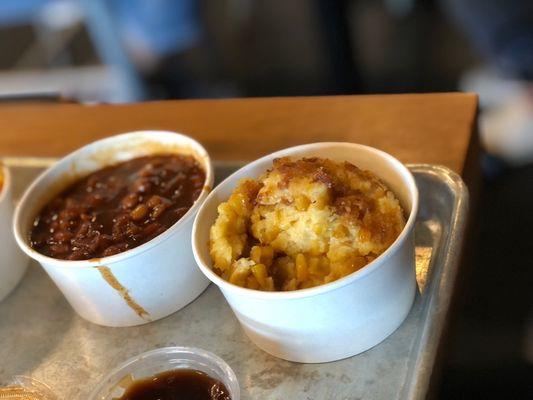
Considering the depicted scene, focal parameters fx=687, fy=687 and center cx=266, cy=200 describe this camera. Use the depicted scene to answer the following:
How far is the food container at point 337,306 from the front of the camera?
95 centimetres

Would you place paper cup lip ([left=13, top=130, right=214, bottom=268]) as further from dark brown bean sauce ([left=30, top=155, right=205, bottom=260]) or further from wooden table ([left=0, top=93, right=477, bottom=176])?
wooden table ([left=0, top=93, right=477, bottom=176])

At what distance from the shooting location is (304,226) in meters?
1.03

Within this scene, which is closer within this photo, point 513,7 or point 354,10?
point 513,7

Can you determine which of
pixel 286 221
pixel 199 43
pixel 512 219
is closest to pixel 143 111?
pixel 286 221

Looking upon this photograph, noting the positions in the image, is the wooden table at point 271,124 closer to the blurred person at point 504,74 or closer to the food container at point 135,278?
the food container at point 135,278

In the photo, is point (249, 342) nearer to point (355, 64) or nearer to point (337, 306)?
point (337, 306)

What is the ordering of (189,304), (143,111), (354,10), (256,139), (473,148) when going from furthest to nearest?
(354,10), (143,111), (256,139), (473,148), (189,304)

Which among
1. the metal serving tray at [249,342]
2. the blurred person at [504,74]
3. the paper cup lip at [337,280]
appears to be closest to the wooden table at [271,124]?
the metal serving tray at [249,342]

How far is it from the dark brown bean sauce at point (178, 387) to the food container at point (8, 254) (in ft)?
1.38

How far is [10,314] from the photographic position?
131cm

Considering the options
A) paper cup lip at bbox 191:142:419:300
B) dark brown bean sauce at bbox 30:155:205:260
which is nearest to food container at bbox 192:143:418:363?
paper cup lip at bbox 191:142:419:300

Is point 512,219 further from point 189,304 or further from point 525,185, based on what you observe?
point 189,304

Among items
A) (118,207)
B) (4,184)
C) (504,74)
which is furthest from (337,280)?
(504,74)

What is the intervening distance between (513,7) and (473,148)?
3.39ft
